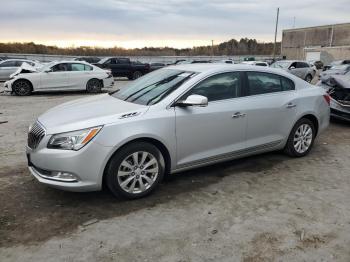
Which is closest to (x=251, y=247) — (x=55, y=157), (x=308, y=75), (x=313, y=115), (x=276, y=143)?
(x=55, y=157)

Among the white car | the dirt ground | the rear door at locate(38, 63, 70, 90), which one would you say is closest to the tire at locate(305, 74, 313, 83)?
the white car

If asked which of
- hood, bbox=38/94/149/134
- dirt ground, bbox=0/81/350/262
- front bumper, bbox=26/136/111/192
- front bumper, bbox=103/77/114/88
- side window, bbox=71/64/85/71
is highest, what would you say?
hood, bbox=38/94/149/134

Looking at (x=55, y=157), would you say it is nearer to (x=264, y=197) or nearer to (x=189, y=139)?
(x=189, y=139)

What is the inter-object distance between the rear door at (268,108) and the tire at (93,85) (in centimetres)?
1162

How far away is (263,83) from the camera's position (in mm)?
5672

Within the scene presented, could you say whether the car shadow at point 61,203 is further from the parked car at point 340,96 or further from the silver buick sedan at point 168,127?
the parked car at point 340,96

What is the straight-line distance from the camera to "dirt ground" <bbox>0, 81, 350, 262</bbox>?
3434 millimetres

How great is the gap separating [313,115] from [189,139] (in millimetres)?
2582

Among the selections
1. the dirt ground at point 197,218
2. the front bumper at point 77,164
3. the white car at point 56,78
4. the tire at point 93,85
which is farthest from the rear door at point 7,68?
the front bumper at point 77,164

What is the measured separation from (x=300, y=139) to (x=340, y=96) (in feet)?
11.0

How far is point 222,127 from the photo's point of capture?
506 centimetres

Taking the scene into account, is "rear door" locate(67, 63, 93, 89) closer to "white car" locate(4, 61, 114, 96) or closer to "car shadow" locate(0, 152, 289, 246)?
"white car" locate(4, 61, 114, 96)

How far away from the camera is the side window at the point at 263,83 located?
551 cm

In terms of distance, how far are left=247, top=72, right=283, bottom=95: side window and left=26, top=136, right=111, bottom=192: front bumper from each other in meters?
2.48
